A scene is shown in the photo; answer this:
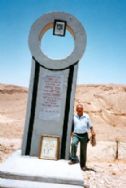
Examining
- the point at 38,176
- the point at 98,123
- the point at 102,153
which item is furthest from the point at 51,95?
the point at 98,123

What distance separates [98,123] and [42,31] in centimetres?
2271

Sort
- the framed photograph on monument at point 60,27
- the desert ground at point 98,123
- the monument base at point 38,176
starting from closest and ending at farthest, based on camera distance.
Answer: the monument base at point 38,176 < the framed photograph on monument at point 60,27 < the desert ground at point 98,123

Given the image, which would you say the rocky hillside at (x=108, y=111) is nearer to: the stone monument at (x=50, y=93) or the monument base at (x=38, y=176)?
the stone monument at (x=50, y=93)

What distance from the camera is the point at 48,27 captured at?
8.34 meters

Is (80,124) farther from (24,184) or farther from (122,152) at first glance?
(122,152)

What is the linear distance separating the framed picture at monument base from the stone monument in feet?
0.32

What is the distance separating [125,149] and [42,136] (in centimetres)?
837

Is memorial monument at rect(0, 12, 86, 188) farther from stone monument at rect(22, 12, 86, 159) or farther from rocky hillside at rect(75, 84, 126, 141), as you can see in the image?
rocky hillside at rect(75, 84, 126, 141)

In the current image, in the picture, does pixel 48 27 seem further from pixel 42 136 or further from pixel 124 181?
pixel 124 181

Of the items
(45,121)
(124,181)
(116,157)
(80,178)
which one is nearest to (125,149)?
(116,157)

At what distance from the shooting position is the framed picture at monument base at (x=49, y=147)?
7863 millimetres

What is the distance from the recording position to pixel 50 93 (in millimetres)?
8141

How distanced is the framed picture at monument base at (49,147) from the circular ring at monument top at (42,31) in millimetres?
1671

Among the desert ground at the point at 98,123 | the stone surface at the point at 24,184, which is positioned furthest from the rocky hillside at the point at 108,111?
the stone surface at the point at 24,184
